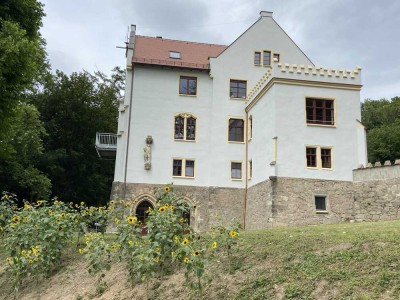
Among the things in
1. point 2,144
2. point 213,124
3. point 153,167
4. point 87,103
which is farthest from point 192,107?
point 87,103

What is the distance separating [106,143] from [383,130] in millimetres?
25972

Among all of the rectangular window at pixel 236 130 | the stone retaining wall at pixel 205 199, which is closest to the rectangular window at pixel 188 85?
the rectangular window at pixel 236 130

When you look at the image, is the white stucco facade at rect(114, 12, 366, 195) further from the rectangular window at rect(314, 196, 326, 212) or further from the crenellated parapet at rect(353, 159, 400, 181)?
the rectangular window at rect(314, 196, 326, 212)

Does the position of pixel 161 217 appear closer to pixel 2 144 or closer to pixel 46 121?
pixel 2 144

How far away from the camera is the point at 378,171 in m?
19.1

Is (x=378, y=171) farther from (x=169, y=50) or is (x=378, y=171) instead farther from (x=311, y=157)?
(x=169, y=50)

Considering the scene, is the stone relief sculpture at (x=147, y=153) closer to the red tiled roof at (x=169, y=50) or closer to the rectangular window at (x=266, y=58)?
the red tiled roof at (x=169, y=50)

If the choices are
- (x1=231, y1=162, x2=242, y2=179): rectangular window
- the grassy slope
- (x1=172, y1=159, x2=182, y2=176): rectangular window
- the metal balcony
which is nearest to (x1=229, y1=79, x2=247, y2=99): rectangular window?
(x1=231, y1=162, x2=242, y2=179): rectangular window

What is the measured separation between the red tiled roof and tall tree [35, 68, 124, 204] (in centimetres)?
909

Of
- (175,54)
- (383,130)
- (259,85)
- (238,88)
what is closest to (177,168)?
(238,88)

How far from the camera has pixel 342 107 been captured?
2108cm

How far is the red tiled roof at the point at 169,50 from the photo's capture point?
25.9 metres

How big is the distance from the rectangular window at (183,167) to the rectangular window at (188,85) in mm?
4070

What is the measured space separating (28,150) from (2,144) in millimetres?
5961
